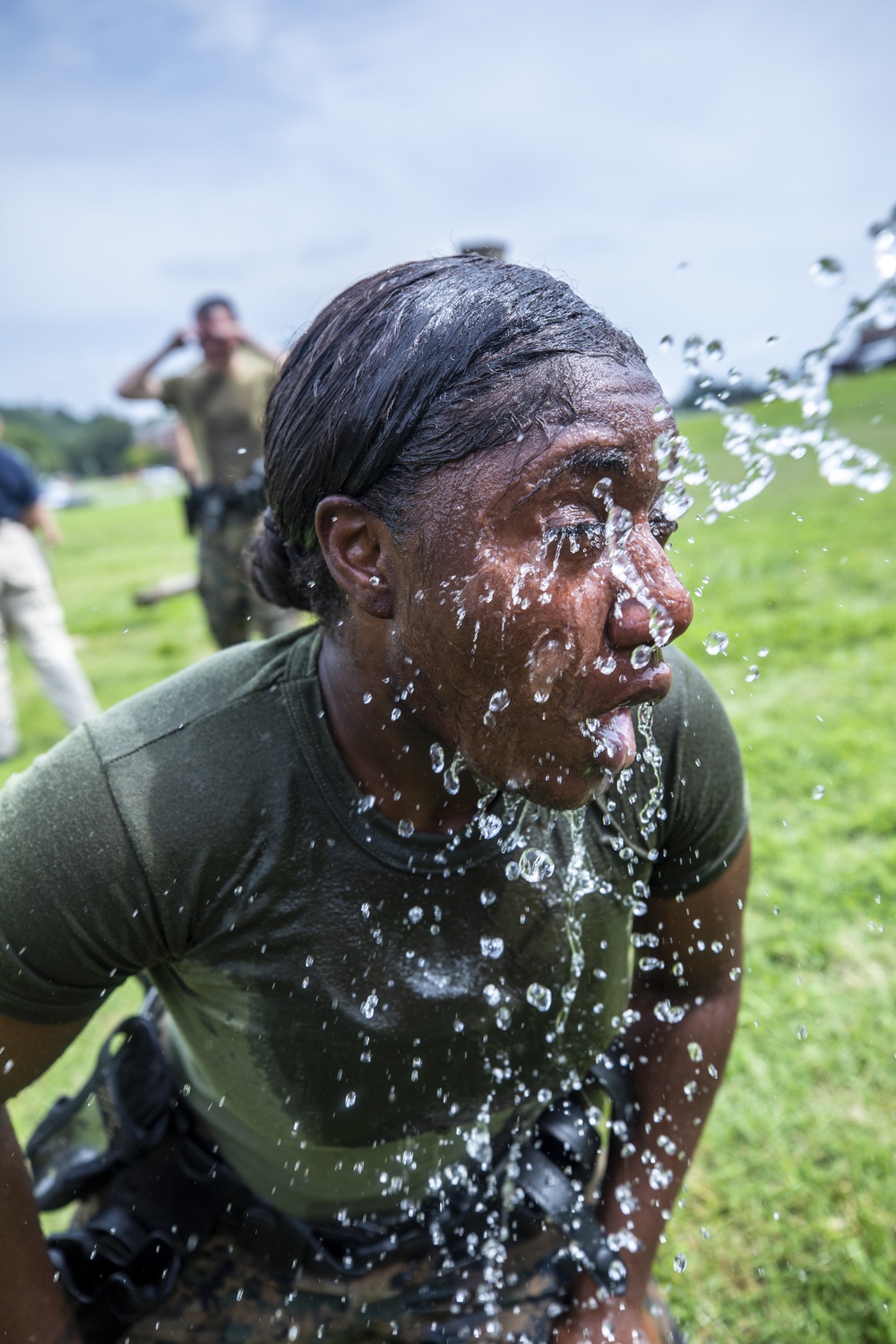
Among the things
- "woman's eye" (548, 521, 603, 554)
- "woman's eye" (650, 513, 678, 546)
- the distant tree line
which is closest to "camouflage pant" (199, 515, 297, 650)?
"woman's eye" (650, 513, 678, 546)

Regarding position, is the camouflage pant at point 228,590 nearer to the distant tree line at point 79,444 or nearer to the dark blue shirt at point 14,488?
the dark blue shirt at point 14,488

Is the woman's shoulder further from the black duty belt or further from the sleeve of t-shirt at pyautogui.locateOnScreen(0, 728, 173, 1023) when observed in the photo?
the black duty belt

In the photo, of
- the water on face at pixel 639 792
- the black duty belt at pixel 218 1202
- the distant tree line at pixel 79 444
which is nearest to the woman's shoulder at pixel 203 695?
the water on face at pixel 639 792

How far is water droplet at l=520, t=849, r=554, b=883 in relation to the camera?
1775 mm

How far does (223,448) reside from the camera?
7031 millimetres

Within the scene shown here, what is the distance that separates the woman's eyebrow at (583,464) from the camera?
1.36 metres

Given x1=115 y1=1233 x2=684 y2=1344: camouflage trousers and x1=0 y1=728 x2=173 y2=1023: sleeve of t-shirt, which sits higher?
x1=0 y1=728 x2=173 y2=1023: sleeve of t-shirt

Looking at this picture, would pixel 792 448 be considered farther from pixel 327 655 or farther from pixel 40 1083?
pixel 40 1083

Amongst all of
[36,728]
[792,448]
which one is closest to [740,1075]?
[792,448]

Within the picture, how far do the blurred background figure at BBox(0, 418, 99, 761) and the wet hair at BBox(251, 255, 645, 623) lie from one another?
580 cm

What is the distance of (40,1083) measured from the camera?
12.1ft

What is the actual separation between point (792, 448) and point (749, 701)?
446cm

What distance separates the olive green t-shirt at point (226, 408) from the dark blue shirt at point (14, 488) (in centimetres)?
112

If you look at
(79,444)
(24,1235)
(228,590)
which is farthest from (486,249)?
(79,444)
